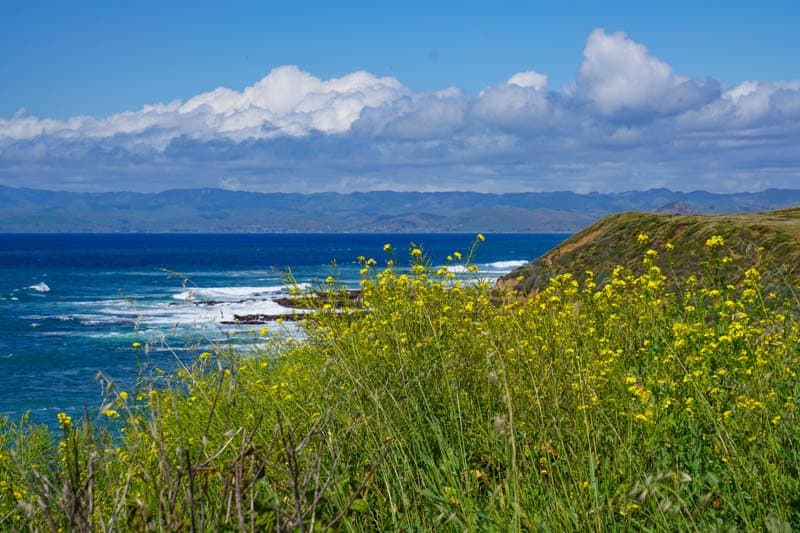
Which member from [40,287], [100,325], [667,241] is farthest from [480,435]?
[40,287]

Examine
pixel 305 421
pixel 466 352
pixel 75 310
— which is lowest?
pixel 75 310

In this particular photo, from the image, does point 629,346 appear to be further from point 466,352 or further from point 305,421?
point 305,421

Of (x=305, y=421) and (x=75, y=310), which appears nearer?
(x=305, y=421)

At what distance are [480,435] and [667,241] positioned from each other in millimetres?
20743

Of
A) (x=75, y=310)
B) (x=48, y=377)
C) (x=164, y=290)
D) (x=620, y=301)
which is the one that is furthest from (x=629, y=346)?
(x=164, y=290)

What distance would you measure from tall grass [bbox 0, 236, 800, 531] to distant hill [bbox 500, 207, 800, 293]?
10579mm

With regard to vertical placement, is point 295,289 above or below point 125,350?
above

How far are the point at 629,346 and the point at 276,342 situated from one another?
4471 millimetres

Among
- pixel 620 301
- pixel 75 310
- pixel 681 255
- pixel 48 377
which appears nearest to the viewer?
pixel 620 301

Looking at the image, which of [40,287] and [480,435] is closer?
[480,435]

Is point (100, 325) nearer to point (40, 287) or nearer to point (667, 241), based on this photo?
point (40, 287)

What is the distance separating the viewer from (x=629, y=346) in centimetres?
790

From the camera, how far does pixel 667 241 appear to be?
24938 mm

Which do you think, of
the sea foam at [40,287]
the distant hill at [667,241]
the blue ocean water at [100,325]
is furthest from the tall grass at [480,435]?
the sea foam at [40,287]
